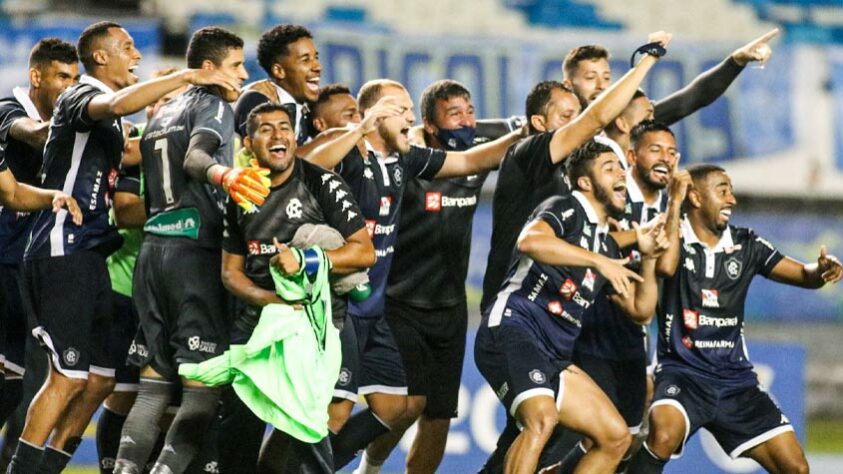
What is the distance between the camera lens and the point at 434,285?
8.60m

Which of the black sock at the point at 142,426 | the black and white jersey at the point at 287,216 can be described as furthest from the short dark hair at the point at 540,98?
the black sock at the point at 142,426

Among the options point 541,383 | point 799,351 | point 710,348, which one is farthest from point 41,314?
point 799,351

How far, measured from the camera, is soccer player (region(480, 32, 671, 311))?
7930 mm

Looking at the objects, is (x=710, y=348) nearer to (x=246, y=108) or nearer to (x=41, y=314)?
(x=246, y=108)

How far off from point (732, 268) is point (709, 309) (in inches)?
10.8

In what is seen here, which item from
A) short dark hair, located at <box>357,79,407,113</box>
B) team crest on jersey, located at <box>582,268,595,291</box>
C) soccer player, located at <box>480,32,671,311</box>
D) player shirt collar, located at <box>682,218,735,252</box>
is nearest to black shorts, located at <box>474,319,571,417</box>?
team crest on jersey, located at <box>582,268,595,291</box>

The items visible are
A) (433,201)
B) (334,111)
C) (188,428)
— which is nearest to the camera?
(188,428)

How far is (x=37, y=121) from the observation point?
798cm

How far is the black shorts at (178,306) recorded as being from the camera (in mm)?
7016

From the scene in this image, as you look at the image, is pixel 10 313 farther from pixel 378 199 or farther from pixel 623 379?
pixel 623 379

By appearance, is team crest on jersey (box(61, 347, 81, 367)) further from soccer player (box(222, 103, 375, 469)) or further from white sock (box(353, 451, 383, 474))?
white sock (box(353, 451, 383, 474))

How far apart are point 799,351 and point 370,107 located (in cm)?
454

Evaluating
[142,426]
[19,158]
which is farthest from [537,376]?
[19,158]

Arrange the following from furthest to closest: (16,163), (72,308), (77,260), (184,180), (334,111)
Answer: (334,111) → (16,163) → (77,260) → (72,308) → (184,180)
